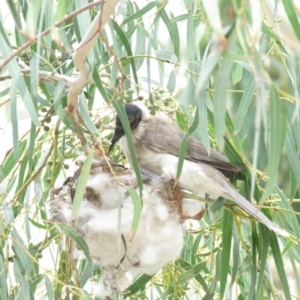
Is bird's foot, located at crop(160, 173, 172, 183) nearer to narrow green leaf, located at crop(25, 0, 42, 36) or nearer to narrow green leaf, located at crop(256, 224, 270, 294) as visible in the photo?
narrow green leaf, located at crop(256, 224, 270, 294)

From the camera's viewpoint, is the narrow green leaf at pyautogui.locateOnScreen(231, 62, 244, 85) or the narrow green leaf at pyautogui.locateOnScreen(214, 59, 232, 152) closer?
the narrow green leaf at pyautogui.locateOnScreen(214, 59, 232, 152)

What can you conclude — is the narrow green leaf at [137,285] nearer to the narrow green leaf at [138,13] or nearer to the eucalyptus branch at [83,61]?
the eucalyptus branch at [83,61]

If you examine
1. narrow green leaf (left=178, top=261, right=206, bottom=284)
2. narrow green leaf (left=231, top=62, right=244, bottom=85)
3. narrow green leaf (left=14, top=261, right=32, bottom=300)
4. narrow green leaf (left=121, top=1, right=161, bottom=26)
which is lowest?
narrow green leaf (left=178, top=261, right=206, bottom=284)

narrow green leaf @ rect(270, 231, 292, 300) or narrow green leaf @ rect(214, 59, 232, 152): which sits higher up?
narrow green leaf @ rect(214, 59, 232, 152)

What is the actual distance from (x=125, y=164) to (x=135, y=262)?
432 millimetres

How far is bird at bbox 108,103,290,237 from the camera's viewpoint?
210cm

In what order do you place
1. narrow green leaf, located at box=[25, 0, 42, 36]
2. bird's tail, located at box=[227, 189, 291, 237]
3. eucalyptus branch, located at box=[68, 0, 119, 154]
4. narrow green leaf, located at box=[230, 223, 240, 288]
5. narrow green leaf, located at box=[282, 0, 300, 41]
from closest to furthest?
narrow green leaf, located at box=[25, 0, 42, 36] → narrow green leaf, located at box=[282, 0, 300, 41] → eucalyptus branch, located at box=[68, 0, 119, 154] → bird's tail, located at box=[227, 189, 291, 237] → narrow green leaf, located at box=[230, 223, 240, 288]

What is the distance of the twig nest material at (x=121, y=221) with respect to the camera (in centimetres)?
211

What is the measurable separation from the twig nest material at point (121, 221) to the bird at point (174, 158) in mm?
73

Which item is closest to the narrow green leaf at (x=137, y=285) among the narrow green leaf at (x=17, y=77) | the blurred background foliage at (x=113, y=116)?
the blurred background foliage at (x=113, y=116)

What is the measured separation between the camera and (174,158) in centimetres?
230

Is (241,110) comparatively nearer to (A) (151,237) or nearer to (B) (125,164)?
(A) (151,237)

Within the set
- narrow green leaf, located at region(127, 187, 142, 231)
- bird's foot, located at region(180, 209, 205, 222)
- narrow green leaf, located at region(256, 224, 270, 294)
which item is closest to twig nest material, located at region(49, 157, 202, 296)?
bird's foot, located at region(180, 209, 205, 222)

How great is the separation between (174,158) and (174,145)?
5 cm
